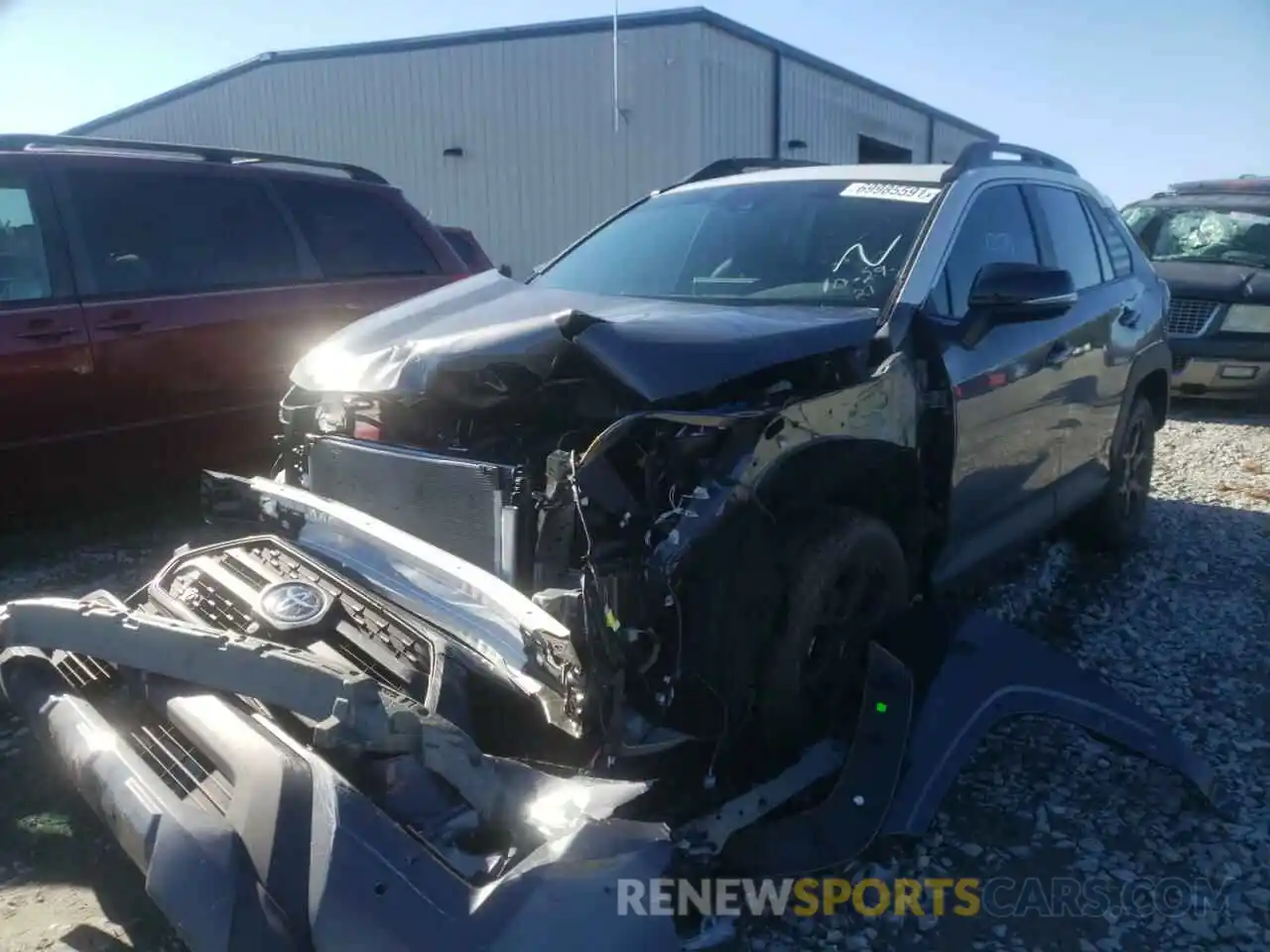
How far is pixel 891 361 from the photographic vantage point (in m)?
3.18

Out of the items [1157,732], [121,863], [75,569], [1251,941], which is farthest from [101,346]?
[1251,941]

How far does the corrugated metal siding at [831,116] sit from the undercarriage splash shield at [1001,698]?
14.6 m

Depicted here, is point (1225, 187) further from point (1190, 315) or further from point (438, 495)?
point (438, 495)

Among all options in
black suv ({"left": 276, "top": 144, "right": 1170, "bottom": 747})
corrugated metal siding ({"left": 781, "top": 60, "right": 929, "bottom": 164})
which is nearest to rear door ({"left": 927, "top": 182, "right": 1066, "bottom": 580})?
black suv ({"left": 276, "top": 144, "right": 1170, "bottom": 747})

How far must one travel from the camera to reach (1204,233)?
11.3 meters

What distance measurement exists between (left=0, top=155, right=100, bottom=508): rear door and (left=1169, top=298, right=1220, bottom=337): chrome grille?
368 inches

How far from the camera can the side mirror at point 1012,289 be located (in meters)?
3.43

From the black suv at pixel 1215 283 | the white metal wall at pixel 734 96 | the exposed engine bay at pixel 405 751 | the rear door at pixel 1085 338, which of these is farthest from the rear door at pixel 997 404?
the white metal wall at pixel 734 96

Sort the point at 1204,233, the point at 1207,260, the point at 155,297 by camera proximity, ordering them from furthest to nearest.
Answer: the point at 1204,233 < the point at 1207,260 < the point at 155,297

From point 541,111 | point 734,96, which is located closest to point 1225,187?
point 734,96

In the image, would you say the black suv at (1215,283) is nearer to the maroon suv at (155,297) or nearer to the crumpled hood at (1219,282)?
the crumpled hood at (1219,282)

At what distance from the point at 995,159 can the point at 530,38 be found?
12.8 metres

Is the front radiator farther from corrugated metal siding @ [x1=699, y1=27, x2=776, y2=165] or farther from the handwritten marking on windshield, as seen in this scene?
corrugated metal siding @ [x1=699, y1=27, x2=776, y2=165]

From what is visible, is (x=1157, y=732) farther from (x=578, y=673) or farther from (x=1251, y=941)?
(x=578, y=673)
